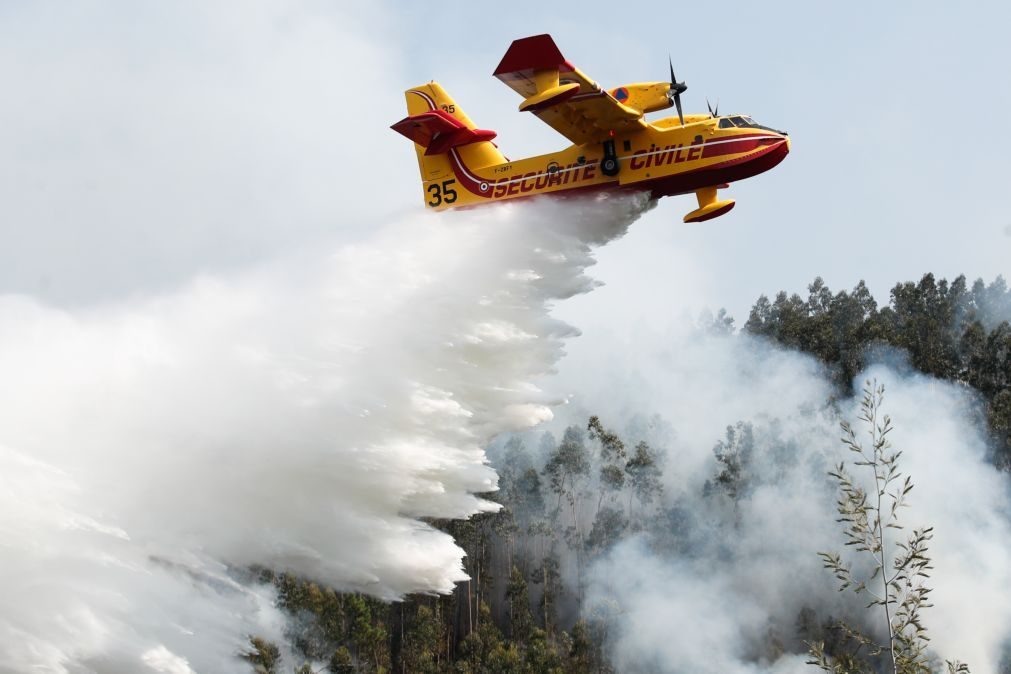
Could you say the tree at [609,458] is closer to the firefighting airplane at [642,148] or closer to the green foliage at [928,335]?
the green foliage at [928,335]

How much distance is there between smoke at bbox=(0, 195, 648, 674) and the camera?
13.5m

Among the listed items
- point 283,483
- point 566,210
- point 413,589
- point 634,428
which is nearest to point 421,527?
point 413,589

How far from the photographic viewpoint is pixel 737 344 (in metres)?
59.6

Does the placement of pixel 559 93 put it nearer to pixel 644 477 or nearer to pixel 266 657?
pixel 266 657

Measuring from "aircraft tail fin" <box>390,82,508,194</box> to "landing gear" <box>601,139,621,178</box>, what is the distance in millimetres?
2542

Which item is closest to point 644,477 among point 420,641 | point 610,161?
point 420,641

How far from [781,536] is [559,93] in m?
37.0

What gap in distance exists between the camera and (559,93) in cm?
1672

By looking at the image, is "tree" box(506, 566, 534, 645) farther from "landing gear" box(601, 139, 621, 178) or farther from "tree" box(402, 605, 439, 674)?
"landing gear" box(601, 139, 621, 178)

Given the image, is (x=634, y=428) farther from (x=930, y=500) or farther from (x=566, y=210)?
(x=566, y=210)

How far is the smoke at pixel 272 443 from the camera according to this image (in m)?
13.5

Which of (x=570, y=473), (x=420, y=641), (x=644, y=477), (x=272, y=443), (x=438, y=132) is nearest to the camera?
(x=272, y=443)

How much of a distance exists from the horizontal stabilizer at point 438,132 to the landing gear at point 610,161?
2921 millimetres

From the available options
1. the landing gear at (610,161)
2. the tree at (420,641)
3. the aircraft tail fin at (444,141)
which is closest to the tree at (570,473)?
the tree at (420,641)
